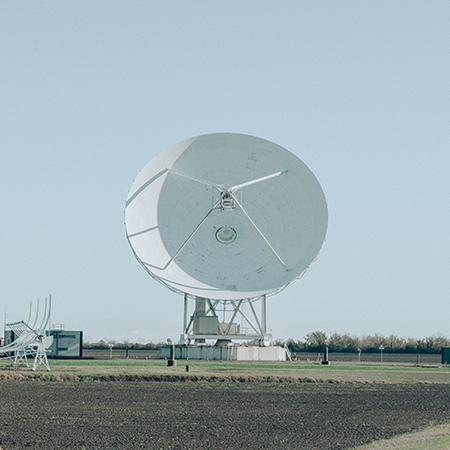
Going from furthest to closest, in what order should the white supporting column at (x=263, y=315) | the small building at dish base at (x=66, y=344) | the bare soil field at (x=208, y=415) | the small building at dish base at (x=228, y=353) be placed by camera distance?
the small building at dish base at (x=66, y=344) → the white supporting column at (x=263, y=315) → the small building at dish base at (x=228, y=353) → the bare soil field at (x=208, y=415)

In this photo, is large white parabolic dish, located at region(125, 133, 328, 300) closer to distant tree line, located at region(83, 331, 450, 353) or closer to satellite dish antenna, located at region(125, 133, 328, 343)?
satellite dish antenna, located at region(125, 133, 328, 343)

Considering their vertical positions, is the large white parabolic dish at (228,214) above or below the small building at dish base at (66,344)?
above

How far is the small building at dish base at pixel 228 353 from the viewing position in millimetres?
59719

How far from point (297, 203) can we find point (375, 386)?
2539 cm

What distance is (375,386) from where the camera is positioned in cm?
3241

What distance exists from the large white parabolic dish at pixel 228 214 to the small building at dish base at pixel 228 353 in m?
7.02

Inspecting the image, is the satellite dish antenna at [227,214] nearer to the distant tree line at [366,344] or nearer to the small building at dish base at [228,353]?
the small building at dish base at [228,353]

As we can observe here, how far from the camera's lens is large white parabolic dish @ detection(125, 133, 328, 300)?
55.1 meters

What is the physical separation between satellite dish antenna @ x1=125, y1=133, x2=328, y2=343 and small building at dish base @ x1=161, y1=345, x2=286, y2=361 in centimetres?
602

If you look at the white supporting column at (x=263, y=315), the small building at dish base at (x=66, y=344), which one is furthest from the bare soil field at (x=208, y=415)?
the small building at dish base at (x=66, y=344)

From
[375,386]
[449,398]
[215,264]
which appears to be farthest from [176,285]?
[449,398]

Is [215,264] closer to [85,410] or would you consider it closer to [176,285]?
[176,285]

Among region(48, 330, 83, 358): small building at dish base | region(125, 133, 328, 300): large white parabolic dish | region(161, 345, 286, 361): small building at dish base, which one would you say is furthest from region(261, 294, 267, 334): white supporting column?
region(48, 330, 83, 358): small building at dish base

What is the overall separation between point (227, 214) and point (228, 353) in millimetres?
12550
